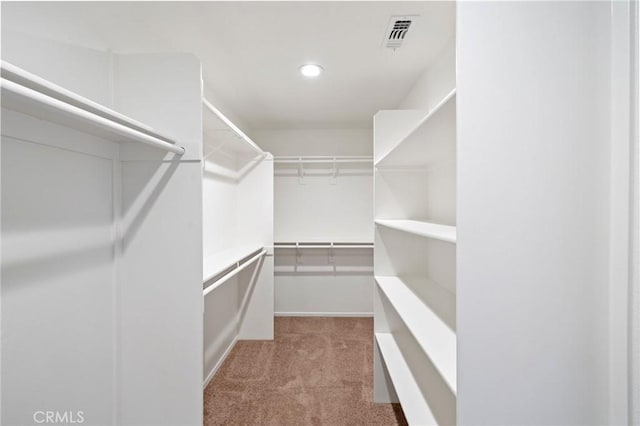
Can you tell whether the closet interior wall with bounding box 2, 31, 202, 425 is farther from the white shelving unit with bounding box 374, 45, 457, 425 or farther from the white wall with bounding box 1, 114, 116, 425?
the white shelving unit with bounding box 374, 45, 457, 425

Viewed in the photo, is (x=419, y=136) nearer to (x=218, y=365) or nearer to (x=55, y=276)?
(x=55, y=276)

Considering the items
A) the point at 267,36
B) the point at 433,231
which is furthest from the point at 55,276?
the point at 267,36

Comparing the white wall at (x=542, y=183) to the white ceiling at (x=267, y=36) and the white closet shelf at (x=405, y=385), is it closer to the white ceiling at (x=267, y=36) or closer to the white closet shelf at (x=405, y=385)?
the white closet shelf at (x=405, y=385)

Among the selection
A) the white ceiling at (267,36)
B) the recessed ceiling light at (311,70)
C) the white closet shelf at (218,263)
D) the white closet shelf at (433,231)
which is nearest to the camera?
the white closet shelf at (433,231)

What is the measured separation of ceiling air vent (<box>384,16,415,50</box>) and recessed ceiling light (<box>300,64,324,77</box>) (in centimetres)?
51

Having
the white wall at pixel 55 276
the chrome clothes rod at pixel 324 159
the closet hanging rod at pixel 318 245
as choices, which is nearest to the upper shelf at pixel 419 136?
the white wall at pixel 55 276

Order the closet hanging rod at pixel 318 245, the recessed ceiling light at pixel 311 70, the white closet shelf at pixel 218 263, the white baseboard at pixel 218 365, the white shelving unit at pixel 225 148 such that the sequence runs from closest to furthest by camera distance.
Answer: the white closet shelf at pixel 218 263 → the white shelving unit at pixel 225 148 → the recessed ceiling light at pixel 311 70 → the white baseboard at pixel 218 365 → the closet hanging rod at pixel 318 245

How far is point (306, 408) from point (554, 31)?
2245 millimetres

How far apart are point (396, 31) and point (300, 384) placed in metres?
2.38

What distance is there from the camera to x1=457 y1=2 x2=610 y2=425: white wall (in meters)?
0.90

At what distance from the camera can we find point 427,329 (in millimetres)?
1368

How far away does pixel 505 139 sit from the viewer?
902 mm

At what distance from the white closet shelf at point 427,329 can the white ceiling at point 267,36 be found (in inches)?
57.1

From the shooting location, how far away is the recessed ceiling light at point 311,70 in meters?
2.13
